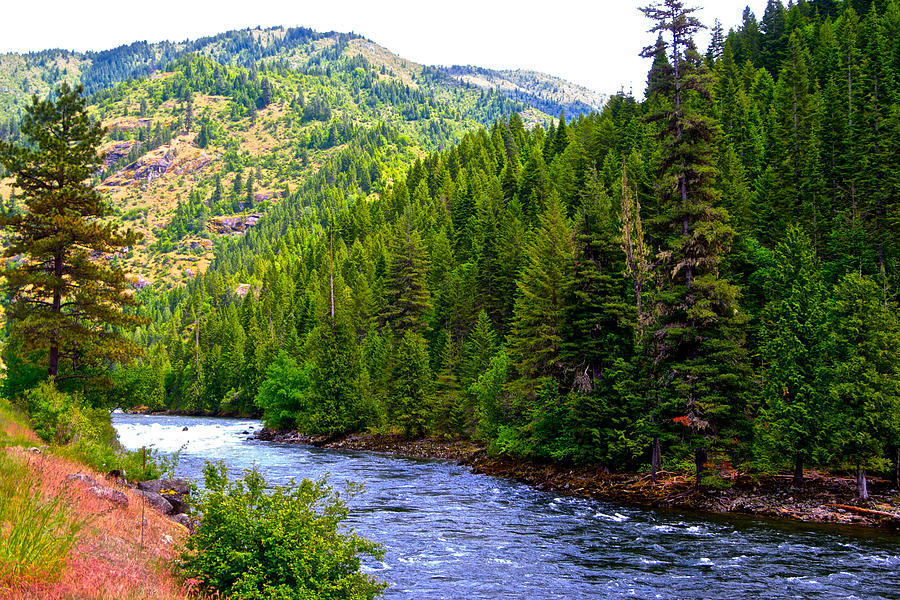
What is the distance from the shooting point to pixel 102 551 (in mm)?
10523

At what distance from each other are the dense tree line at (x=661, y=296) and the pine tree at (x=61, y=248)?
8456 millimetres

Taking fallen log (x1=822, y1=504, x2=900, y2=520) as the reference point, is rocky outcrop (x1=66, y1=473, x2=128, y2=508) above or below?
above

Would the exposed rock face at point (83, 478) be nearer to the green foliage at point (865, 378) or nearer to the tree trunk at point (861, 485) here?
the green foliage at point (865, 378)

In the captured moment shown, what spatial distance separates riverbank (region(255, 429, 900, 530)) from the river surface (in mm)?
1490

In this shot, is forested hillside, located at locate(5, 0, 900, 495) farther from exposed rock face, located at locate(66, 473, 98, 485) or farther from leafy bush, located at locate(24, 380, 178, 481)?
exposed rock face, located at locate(66, 473, 98, 485)

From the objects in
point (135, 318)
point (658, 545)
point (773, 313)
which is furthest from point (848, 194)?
point (135, 318)

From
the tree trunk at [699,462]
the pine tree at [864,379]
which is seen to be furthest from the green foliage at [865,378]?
the tree trunk at [699,462]

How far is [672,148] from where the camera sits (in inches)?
1167

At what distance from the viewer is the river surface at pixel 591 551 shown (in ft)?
53.1

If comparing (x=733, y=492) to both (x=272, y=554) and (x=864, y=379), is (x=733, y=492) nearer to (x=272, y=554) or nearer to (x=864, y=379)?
(x=864, y=379)

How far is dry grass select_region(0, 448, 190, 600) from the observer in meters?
7.53

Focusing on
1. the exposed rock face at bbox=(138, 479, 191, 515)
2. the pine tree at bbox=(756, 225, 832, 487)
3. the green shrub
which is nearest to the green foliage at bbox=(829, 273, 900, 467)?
the pine tree at bbox=(756, 225, 832, 487)

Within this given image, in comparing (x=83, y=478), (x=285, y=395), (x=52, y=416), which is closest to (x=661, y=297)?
(x=83, y=478)

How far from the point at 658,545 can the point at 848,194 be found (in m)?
46.1
